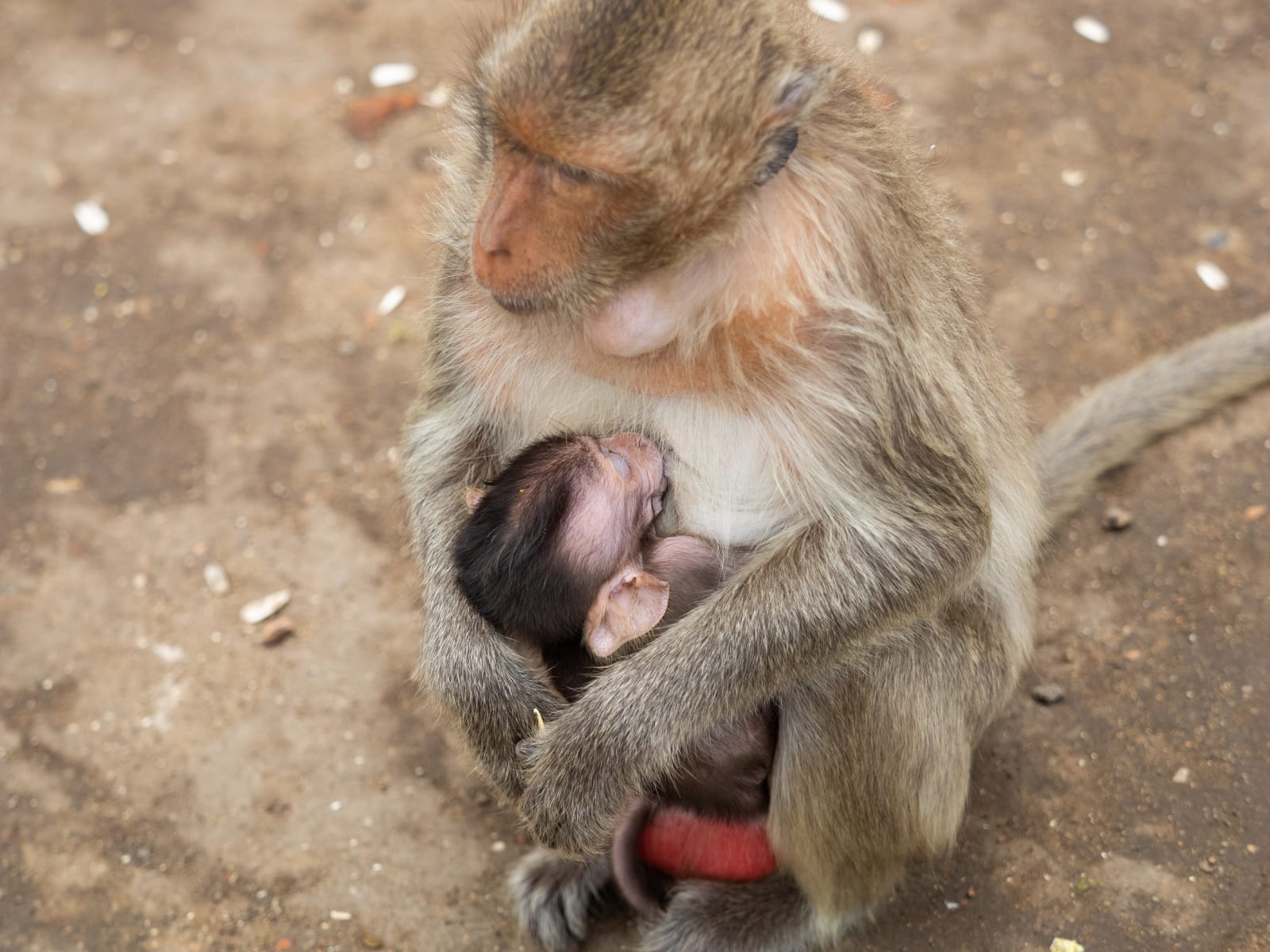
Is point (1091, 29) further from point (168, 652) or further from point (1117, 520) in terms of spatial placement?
point (168, 652)

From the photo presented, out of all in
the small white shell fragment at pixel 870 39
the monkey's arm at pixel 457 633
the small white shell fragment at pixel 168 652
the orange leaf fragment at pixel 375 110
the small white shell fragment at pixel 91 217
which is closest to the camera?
the monkey's arm at pixel 457 633

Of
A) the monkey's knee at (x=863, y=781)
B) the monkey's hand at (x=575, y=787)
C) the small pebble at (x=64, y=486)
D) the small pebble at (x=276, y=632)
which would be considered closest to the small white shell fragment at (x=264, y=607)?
the small pebble at (x=276, y=632)

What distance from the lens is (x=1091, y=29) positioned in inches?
252

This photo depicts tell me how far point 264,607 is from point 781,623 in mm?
2261

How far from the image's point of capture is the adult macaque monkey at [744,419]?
256 cm

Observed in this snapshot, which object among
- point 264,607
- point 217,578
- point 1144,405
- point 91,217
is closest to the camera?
point 1144,405

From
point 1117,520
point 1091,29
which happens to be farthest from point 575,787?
point 1091,29

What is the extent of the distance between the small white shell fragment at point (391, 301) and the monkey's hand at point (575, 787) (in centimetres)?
280

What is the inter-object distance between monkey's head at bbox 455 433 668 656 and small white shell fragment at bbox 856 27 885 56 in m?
3.95

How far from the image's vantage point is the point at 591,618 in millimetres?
3143

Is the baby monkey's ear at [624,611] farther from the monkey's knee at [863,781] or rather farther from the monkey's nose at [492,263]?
the monkey's nose at [492,263]

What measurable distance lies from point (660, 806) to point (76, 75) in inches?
204

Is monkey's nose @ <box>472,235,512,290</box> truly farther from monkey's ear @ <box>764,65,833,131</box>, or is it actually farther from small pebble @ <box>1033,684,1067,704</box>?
small pebble @ <box>1033,684,1067,704</box>

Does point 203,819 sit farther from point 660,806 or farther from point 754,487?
point 754,487
